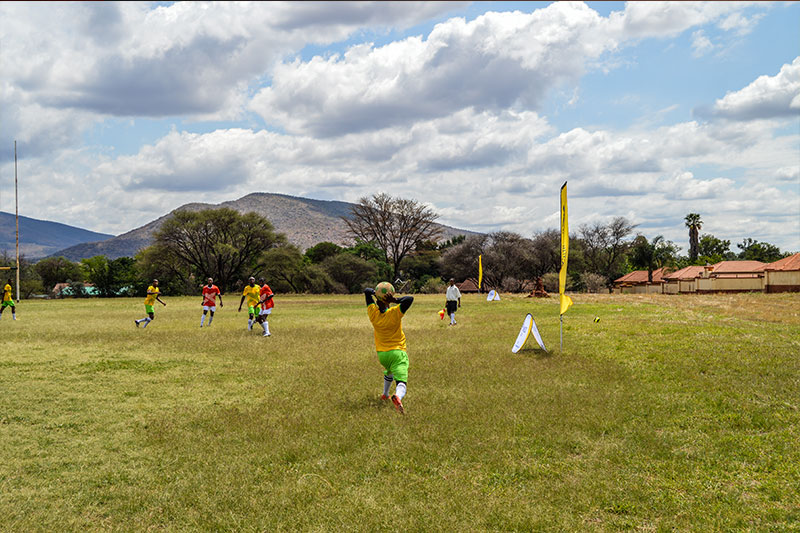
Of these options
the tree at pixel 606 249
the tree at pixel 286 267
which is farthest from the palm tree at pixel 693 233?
the tree at pixel 286 267

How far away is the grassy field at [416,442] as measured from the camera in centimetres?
544

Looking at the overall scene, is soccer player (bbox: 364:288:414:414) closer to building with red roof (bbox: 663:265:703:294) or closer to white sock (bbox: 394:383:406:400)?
white sock (bbox: 394:383:406:400)

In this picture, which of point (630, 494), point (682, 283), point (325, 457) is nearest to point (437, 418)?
point (325, 457)

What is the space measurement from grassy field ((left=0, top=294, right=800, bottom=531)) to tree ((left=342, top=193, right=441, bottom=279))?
69.4 metres

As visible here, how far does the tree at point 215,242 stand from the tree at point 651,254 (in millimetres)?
49763

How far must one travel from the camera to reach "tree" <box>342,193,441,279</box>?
83.9 metres

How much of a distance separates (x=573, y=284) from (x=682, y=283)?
1468cm

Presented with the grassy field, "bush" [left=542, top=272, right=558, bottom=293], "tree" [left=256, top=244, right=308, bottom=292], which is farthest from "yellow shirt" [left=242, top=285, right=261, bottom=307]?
"bush" [left=542, top=272, right=558, bottom=293]

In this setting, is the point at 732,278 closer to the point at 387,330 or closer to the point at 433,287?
the point at 433,287

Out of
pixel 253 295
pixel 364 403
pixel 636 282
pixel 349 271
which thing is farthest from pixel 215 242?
pixel 364 403

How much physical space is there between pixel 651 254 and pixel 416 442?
77481mm

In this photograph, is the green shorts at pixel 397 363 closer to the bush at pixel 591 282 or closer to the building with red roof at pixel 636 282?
the bush at pixel 591 282

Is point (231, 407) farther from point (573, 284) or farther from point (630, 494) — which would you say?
point (573, 284)

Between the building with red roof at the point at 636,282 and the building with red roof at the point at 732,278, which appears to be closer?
the building with red roof at the point at 732,278
